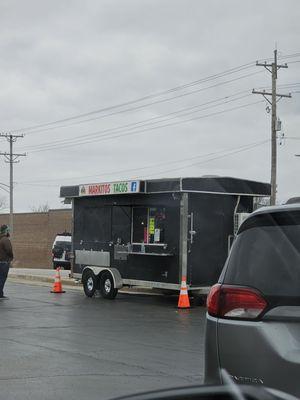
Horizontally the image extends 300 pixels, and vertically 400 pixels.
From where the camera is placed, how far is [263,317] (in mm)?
3988

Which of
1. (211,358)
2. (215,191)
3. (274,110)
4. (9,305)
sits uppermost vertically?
(274,110)

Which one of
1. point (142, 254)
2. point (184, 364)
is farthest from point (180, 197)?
point (184, 364)

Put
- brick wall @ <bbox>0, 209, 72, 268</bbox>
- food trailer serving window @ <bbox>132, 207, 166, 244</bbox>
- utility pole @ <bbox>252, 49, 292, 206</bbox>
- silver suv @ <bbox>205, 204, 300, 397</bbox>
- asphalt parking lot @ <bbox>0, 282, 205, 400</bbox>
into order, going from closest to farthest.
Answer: silver suv @ <bbox>205, 204, 300, 397</bbox>
asphalt parking lot @ <bbox>0, 282, 205, 400</bbox>
food trailer serving window @ <bbox>132, 207, 166, 244</bbox>
utility pole @ <bbox>252, 49, 292, 206</bbox>
brick wall @ <bbox>0, 209, 72, 268</bbox>

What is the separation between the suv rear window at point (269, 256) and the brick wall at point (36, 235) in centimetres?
4431

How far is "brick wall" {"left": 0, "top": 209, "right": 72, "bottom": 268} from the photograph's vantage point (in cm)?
4978

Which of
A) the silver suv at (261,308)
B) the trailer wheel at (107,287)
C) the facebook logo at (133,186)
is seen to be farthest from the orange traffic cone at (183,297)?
the silver suv at (261,308)

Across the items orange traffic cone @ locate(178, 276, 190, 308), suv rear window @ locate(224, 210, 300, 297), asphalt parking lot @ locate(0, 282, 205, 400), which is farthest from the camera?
orange traffic cone @ locate(178, 276, 190, 308)

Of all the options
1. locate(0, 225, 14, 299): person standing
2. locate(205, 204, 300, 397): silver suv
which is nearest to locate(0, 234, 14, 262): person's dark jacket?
locate(0, 225, 14, 299): person standing

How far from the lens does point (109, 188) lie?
1828 cm

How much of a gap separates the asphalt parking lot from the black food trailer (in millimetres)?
1157

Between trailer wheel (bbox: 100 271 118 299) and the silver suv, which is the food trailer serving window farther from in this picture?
the silver suv

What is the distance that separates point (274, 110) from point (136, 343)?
27558mm

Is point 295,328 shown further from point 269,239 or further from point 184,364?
point 184,364

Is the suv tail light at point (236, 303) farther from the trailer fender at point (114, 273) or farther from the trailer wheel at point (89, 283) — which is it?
the trailer wheel at point (89, 283)
